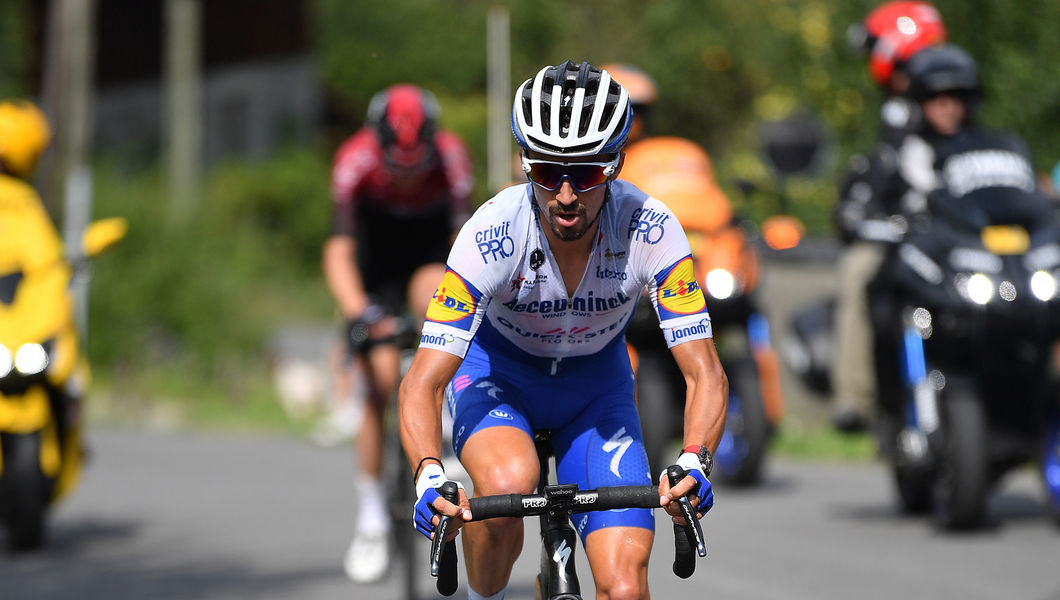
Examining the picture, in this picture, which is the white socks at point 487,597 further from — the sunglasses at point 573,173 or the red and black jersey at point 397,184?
the red and black jersey at point 397,184

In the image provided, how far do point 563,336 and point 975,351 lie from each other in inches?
171

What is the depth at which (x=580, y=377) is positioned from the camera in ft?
16.5

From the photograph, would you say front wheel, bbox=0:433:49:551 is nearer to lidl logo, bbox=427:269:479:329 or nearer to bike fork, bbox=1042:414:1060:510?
lidl logo, bbox=427:269:479:329

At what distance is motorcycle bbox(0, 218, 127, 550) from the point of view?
29.6 ft

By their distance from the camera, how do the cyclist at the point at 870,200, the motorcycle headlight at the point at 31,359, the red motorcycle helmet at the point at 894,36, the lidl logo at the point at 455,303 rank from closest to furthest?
the lidl logo at the point at 455,303, the motorcycle headlight at the point at 31,359, the cyclist at the point at 870,200, the red motorcycle helmet at the point at 894,36

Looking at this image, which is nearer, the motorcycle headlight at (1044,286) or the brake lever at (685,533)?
the brake lever at (685,533)

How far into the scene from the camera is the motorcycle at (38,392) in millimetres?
9008

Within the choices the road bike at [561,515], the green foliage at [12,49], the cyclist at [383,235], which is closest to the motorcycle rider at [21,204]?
the cyclist at [383,235]

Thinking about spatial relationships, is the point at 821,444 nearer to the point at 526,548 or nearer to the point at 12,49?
the point at 526,548

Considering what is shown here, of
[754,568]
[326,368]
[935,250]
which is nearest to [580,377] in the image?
[754,568]

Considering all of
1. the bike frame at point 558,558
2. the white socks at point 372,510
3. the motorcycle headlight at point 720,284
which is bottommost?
the white socks at point 372,510

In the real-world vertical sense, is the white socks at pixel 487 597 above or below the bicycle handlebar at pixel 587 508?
below

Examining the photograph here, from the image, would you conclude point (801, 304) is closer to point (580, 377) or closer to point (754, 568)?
point (754, 568)

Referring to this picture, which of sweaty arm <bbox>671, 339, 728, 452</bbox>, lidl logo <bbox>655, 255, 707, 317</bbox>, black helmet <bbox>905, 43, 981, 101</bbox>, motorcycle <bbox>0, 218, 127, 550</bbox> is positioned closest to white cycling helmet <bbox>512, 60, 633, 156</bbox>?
lidl logo <bbox>655, 255, 707, 317</bbox>
